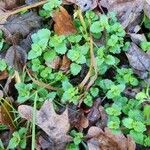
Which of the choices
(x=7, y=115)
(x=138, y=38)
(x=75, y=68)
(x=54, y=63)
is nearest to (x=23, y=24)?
(x=54, y=63)

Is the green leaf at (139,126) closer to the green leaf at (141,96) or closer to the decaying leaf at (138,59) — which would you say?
the green leaf at (141,96)

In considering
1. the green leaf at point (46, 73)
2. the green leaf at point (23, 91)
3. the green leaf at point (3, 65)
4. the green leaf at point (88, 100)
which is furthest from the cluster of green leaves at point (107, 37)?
the green leaf at point (3, 65)

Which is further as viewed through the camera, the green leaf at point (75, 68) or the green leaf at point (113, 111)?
the green leaf at point (75, 68)

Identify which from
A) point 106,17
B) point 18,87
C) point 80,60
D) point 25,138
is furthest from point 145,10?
point 25,138

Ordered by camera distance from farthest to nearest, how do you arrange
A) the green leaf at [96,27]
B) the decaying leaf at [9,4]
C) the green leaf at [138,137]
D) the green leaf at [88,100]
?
the decaying leaf at [9,4] < the green leaf at [96,27] < the green leaf at [88,100] < the green leaf at [138,137]

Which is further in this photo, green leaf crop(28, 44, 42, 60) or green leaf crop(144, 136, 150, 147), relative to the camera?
green leaf crop(28, 44, 42, 60)

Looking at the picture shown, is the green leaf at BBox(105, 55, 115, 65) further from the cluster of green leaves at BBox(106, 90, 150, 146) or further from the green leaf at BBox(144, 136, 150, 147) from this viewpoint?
the green leaf at BBox(144, 136, 150, 147)

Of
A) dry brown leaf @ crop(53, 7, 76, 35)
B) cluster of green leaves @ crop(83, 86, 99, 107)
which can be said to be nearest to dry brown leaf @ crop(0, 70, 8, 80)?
dry brown leaf @ crop(53, 7, 76, 35)
